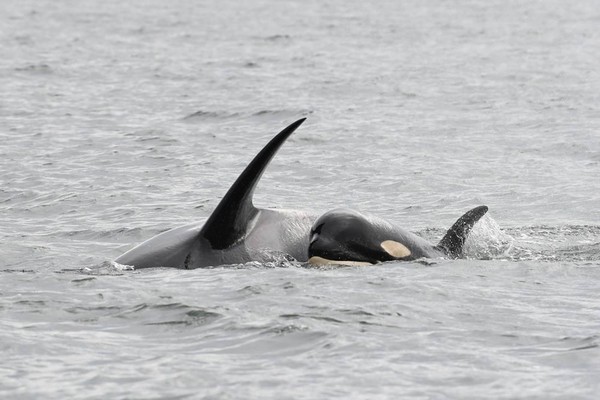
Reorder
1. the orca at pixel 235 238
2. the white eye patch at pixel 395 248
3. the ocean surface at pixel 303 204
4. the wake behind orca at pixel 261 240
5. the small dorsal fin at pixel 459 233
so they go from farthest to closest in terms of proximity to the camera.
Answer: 1. the small dorsal fin at pixel 459 233
2. the white eye patch at pixel 395 248
3. the wake behind orca at pixel 261 240
4. the orca at pixel 235 238
5. the ocean surface at pixel 303 204

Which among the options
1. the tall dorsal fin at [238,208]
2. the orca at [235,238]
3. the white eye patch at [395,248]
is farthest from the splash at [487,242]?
the tall dorsal fin at [238,208]

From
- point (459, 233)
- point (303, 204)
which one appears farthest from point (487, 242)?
point (303, 204)

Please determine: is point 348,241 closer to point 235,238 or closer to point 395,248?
point 395,248

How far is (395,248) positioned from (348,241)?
547 millimetres

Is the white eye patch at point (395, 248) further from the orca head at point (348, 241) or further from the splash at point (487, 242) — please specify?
the splash at point (487, 242)

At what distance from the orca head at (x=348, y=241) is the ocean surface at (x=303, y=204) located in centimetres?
17

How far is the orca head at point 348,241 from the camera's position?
457 inches

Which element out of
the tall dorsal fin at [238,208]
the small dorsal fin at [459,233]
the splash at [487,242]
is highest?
the tall dorsal fin at [238,208]

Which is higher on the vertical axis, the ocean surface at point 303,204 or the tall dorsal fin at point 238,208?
the tall dorsal fin at point 238,208

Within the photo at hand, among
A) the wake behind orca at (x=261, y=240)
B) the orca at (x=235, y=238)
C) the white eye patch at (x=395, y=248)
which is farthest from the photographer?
the white eye patch at (x=395, y=248)

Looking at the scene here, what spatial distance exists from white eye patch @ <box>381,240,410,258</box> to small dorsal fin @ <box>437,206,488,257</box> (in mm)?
616

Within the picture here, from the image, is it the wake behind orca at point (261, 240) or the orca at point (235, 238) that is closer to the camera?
the orca at point (235, 238)

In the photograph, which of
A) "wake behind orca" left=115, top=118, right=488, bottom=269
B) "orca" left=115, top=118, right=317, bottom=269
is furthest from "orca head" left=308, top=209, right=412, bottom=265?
"orca" left=115, top=118, right=317, bottom=269

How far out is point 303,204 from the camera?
55.7 feet
